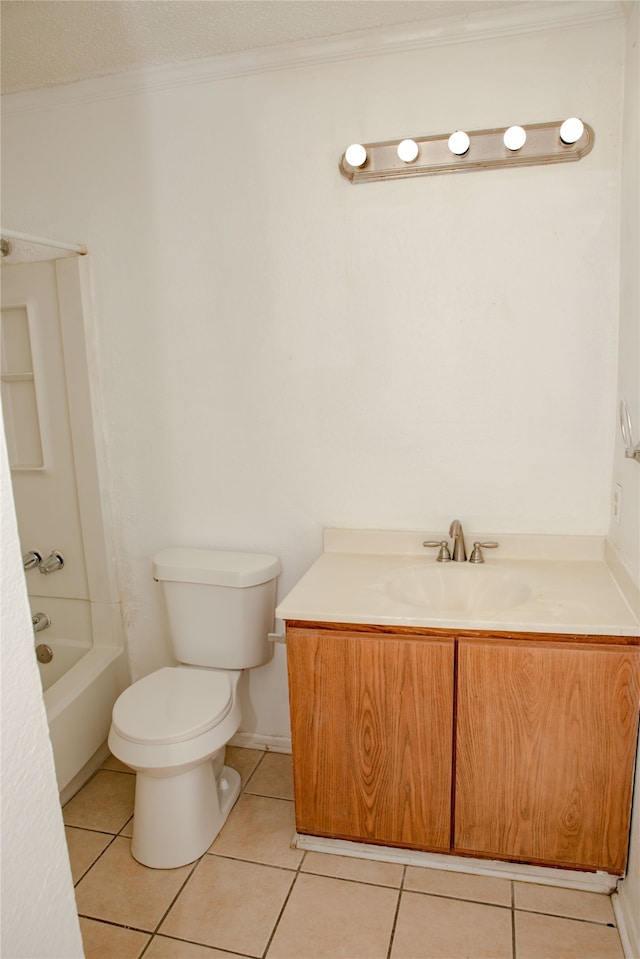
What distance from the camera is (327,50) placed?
1879 mm

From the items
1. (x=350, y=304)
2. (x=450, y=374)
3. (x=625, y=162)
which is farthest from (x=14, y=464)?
(x=625, y=162)

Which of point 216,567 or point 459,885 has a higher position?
point 216,567

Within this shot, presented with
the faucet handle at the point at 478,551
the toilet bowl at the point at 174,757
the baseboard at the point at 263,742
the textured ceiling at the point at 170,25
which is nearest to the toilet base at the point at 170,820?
the toilet bowl at the point at 174,757

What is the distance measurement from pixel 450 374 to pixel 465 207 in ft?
1.61

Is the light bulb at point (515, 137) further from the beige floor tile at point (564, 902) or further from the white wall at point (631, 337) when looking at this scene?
the beige floor tile at point (564, 902)

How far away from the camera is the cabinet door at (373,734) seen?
5.44 feet

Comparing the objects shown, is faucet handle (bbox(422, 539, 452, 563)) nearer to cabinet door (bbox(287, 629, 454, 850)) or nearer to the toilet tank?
cabinet door (bbox(287, 629, 454, 850))

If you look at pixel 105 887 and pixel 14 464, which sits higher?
pixel 14 464

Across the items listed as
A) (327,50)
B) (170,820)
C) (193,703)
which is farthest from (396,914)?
(327,50)

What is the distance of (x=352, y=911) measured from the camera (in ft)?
5.42

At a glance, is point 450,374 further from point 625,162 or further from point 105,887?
point 105,887

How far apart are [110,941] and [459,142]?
2.29m

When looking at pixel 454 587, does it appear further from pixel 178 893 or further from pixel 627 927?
pixel 178 893

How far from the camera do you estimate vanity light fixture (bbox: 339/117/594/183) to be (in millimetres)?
1740
